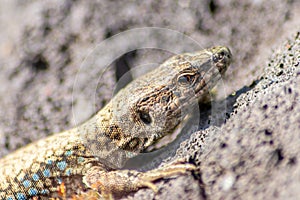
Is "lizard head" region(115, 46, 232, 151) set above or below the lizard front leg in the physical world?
above

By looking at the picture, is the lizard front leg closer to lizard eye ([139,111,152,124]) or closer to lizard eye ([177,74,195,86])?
lizard eye ([139,111,152,124])

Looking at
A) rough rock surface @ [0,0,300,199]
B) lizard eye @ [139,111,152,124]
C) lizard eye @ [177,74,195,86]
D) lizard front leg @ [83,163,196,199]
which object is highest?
rough rock surface @ [0,0,300,199]

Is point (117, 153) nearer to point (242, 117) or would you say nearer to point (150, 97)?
point (150, 97)

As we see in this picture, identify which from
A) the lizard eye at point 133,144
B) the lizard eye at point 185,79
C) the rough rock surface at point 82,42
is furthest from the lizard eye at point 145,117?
the rough rock surface at point 82,42

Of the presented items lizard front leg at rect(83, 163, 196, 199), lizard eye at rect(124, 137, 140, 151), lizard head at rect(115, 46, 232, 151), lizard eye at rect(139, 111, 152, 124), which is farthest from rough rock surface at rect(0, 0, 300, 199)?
lizard front leg at rect(83, 163, 196, 199)

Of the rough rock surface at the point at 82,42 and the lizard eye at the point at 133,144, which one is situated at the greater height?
the rough rock surface at the point at 82,42

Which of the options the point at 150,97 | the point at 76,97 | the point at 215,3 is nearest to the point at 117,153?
the point at 150,97

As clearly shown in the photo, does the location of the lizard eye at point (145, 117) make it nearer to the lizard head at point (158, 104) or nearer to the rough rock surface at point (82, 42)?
the lizard head at point (158, 104)
